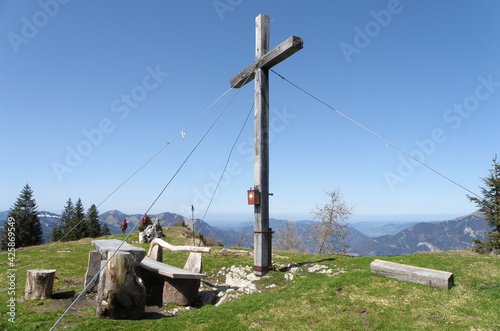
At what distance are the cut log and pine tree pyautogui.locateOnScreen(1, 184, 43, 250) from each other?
5445 cm

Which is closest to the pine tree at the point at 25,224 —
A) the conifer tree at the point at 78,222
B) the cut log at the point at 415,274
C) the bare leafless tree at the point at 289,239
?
the conifer tree at the point at 78,222

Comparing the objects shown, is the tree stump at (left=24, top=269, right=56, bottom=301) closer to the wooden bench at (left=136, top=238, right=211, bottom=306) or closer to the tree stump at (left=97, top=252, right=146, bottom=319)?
the wooden bench at (left=136, top=238, right=211, bottom=306)

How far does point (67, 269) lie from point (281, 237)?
33.5 metres

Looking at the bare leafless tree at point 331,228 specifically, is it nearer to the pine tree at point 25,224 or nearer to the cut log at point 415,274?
the cut log at point 415,274

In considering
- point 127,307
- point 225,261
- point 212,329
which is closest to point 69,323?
point 127,307

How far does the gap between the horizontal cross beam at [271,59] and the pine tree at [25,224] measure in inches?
1957

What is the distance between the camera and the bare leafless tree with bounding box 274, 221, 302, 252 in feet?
133

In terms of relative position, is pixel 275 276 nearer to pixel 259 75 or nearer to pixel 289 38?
pixel 259 75

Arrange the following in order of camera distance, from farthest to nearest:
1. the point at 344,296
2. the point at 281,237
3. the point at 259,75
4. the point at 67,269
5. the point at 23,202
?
the point at 23,202
the point at 281,237
the point at 67,269
the point at 259,75
the point at 344,296

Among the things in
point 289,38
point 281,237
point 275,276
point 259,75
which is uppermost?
point 289,38

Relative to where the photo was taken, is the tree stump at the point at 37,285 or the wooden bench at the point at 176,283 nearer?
the wooden bench at the point at 176,283

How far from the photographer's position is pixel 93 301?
8734 millimetres

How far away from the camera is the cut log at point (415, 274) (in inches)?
270

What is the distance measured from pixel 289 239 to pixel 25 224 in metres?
43.2
